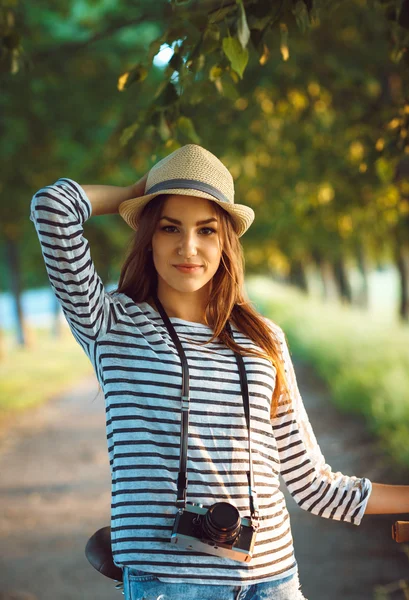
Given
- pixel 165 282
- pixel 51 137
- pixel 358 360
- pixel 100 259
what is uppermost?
pixel 51 137

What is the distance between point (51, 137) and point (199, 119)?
6.30m

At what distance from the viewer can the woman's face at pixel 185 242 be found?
6.97ft

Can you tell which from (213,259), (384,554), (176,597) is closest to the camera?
(176,597)

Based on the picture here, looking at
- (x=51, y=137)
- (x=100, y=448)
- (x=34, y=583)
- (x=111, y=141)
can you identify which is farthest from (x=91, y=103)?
(x=34, y=583)

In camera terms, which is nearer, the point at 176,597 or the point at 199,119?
the point at 176,597

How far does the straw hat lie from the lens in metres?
2.09

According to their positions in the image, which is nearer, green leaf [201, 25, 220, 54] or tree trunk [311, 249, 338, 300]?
green leaf [201, 25, 220, 54]

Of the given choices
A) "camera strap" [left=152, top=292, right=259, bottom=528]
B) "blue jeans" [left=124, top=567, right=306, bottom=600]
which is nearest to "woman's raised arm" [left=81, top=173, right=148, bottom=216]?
"camera strap" [left=152, top=292, right=259, bottom=528]

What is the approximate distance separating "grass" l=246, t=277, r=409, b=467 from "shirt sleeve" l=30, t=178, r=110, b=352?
3.56ft

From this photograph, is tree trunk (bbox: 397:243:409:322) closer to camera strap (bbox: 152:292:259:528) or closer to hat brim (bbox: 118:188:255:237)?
hat brim (bbox: 118:188:255:237)

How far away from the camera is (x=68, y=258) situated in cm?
193

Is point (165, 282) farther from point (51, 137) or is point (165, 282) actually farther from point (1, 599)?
point (51, 137)

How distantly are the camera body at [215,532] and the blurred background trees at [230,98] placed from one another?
99 centimetres

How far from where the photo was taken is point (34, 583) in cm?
494
